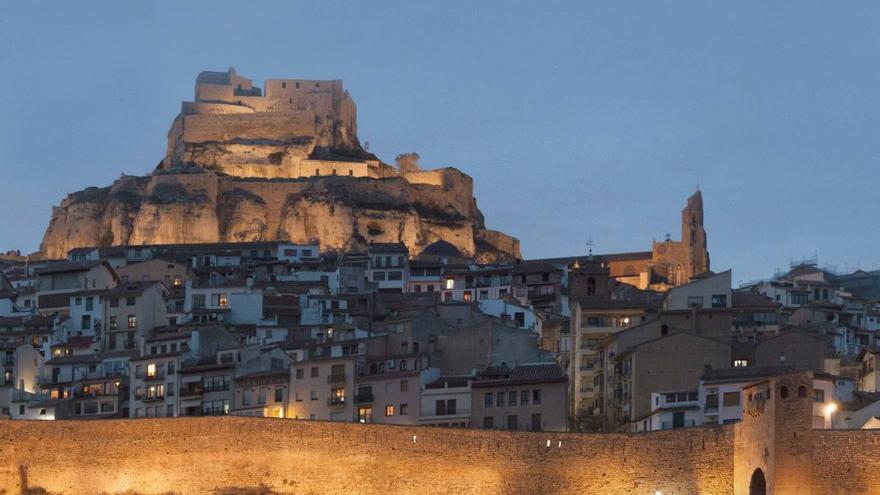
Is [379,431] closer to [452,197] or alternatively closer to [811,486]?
[811,486]

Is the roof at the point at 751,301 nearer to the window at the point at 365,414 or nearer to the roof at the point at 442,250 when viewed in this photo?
the window at the point at 365,414

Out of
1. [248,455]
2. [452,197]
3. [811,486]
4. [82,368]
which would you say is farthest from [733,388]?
[452,197]

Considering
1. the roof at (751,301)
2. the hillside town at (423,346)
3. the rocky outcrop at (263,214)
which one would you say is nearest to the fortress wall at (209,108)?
the rocky outcrop at (263,214)

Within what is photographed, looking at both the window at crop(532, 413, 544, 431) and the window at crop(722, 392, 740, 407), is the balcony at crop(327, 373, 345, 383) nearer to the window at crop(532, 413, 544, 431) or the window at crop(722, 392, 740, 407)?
the window at crop(532, 413, 544, 431)

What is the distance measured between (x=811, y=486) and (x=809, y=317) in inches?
1246

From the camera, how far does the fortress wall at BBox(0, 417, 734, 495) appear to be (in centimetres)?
5291

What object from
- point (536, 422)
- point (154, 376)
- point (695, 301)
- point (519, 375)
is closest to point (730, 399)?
point (536, 422)

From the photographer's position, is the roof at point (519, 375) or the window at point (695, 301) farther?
the window at point (695, 301)

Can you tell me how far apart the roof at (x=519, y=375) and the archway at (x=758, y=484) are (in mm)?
11898

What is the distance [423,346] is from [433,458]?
15.6 m

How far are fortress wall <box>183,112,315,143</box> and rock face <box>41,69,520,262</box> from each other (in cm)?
8

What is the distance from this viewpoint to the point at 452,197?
12688 centimetres

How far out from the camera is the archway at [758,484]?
1986 inches

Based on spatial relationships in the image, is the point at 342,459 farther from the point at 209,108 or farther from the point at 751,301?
the point at 209,108
